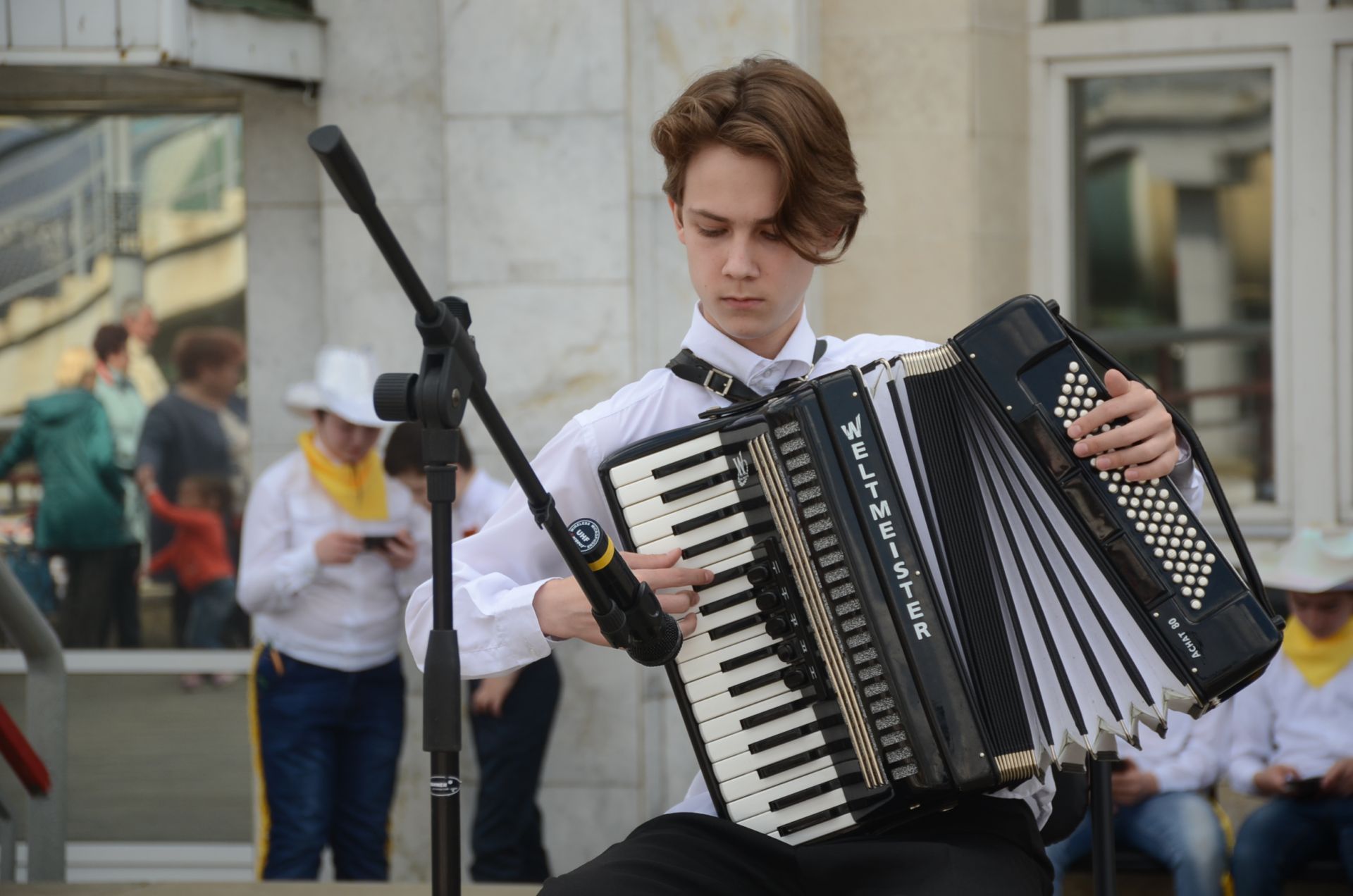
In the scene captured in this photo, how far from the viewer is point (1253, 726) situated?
4012 millimetres

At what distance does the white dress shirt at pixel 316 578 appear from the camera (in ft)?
14.2

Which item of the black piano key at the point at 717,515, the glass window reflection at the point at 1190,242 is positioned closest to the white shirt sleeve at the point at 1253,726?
the glass window reflection at the point at 1190,242

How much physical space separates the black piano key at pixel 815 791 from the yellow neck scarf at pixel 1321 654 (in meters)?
2.43

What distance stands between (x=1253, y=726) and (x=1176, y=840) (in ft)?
1.60

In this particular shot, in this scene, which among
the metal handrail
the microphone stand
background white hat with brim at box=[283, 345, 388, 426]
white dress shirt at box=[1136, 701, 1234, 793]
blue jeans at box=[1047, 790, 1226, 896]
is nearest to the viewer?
the microphone stand

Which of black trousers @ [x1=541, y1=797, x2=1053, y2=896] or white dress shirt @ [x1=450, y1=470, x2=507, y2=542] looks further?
white dress shirt @ [x1=450, y1=470, x2=507, y2=542]

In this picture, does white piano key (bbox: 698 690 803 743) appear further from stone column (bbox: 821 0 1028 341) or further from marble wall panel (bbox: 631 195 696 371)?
stone column (bbox: 821 0 1028 341)

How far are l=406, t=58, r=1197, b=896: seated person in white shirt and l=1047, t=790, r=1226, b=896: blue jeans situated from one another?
5.22 feet

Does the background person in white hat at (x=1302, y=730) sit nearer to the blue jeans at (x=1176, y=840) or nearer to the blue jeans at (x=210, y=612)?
the blue jeans at (x=1176, y=840)

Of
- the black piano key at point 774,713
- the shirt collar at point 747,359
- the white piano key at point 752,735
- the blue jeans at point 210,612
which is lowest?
the blue jeans at point 210,612

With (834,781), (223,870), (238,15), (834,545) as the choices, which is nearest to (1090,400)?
(834,545)

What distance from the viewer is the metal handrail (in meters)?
3.43

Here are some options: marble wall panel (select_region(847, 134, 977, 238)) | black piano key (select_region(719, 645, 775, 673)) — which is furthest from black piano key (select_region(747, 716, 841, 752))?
marble wall panel (select_region(847, 134, 977, 238))

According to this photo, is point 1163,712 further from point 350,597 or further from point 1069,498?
point 350,597
